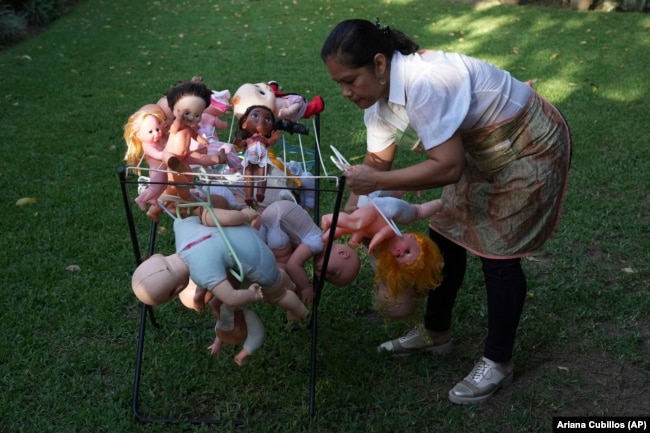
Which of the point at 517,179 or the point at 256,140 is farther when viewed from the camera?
the point at 256,140

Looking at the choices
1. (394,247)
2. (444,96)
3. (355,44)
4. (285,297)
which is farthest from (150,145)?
(444,96)

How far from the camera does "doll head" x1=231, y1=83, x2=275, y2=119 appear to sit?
314cm

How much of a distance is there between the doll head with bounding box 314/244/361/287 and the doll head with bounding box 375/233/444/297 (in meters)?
0.10

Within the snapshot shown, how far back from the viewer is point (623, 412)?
2.97 meters

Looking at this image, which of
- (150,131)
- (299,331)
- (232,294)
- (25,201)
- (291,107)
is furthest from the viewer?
(25,201)

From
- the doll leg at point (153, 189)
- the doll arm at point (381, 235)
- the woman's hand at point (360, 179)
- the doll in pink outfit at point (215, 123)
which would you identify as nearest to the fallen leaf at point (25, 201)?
the doll in pink outfit at point (215, 123)

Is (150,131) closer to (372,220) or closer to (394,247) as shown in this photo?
(372,220)

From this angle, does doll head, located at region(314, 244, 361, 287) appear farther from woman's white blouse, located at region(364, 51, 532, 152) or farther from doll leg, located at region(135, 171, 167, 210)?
doll leg, located at region(135, 171, 167, 210)

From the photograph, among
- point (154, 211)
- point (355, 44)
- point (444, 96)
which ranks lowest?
Result: point (154, 211)

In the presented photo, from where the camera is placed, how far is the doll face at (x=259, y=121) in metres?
3.08

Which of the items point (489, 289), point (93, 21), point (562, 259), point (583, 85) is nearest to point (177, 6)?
point (93, 21)

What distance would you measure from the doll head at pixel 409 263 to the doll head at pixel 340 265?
0.10 metres

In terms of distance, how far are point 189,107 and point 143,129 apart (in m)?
0.24

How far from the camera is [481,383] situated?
306cm
